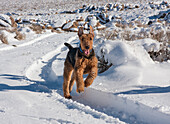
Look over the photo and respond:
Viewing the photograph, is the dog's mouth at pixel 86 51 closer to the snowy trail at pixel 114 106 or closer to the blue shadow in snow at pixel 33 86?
the snowy trail at pixel 114 106

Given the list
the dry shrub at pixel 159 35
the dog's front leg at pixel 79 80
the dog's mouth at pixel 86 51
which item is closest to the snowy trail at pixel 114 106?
the dog's front leg at pixel 79 80

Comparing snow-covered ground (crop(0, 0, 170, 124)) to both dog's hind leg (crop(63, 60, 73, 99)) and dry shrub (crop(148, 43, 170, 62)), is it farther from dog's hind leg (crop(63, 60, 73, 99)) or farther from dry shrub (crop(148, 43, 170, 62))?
dog's hind leg (crop(63, 60, 73, 99))

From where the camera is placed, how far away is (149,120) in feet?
8.82

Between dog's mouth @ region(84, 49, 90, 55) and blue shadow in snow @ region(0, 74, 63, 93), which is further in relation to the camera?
blue shadow in snow @ region(0, 74, 63, 93)

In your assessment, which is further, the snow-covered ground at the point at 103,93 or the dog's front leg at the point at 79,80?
the dog's front leg at the point at 79,80

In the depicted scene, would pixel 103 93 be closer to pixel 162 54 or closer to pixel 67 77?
pixel 67 77

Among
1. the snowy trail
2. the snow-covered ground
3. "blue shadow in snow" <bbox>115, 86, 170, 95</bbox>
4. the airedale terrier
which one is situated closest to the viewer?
the snow-covered ground

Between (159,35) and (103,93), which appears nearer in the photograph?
(103,93)

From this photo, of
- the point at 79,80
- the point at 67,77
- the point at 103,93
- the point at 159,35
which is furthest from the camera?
the point at 159,35

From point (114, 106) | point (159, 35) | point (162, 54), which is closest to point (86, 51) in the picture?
point (114, 106)

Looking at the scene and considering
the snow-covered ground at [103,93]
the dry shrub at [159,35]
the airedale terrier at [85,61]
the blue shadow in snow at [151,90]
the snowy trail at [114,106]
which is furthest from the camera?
the dry shrub at [159,35]

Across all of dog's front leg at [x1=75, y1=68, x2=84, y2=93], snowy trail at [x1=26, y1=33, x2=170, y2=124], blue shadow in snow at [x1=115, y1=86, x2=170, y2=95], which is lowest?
snowy trail at [x1=26, y1=33, x2=170, y2=124]

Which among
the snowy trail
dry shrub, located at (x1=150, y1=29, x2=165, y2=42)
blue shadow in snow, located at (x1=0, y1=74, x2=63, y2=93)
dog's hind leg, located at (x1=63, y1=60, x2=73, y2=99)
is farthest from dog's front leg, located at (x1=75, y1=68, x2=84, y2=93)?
dry shrub, located at (x1=150, y1=29, x2=165, y2=42)

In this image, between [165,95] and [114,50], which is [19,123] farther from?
[114,50]
